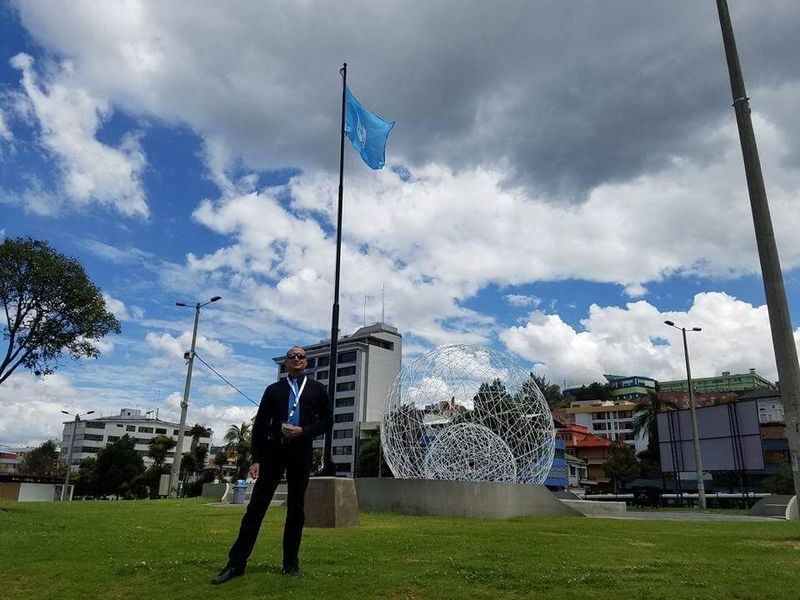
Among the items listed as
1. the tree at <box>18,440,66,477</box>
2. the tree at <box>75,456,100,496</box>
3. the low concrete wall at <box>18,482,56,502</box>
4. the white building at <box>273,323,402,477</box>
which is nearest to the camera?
the low concrete wall at <box>18,482,56,502</box>

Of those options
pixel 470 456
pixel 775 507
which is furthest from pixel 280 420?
pixel 775 507

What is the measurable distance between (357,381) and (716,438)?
55573 millimetres

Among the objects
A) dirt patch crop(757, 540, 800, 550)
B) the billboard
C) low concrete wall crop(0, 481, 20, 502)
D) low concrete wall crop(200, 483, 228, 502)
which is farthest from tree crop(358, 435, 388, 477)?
dirt patch crop(757, 540, 800, 550)

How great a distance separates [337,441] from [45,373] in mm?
77347

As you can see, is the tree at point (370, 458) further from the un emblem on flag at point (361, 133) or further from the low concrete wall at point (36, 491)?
the un emblem on flag at point (361, 133)

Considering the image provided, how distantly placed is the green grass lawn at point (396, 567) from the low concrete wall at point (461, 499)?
8007 mm

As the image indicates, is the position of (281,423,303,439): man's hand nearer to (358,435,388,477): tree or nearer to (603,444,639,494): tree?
(603,444,639,494): tree

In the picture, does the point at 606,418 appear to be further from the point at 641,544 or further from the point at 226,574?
the point at 226,574

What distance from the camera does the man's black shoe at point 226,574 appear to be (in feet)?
18.2

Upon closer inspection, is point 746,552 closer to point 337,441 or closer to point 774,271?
point 774,271

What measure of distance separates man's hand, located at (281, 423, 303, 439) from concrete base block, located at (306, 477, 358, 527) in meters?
6.43

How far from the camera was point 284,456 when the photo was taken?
236 inches

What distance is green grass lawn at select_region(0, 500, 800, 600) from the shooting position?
5.48m

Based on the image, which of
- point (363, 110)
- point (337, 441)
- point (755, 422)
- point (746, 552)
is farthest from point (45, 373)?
point (337, 441)
